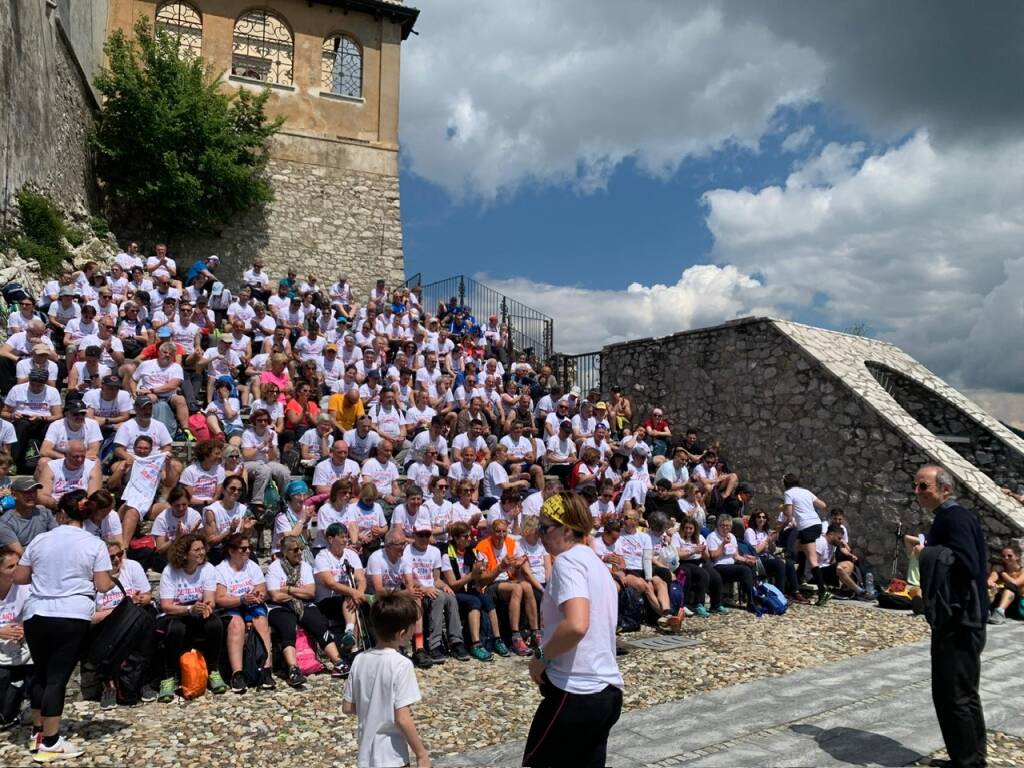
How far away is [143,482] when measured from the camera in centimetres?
688

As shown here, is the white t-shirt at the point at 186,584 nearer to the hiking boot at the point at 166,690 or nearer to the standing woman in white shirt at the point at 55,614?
the hiking boot at the point at 166,690

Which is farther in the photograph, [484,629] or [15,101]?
[15,101]

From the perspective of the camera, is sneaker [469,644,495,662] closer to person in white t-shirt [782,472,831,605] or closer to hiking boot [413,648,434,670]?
hiking boot [413,648,434,670]

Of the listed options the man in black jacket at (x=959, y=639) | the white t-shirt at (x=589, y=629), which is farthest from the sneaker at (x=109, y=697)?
the man in black jacket at (x=959, y=639)

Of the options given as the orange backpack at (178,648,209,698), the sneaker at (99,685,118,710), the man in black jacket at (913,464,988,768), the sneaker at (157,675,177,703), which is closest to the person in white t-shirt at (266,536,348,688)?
the orange backpack at (178,648,209,698)

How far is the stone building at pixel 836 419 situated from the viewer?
10367 mm

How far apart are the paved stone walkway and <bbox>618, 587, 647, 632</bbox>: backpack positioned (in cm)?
201

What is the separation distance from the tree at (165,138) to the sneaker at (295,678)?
15.2 metres

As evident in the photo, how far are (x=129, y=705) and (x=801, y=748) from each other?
14.5 feet

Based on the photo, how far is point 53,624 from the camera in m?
4.40

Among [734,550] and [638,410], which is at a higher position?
[638,410]

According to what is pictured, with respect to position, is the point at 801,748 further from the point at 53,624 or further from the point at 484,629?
the point at 53,624

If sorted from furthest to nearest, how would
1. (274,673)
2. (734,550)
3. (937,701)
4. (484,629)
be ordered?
(734,550) < (484,629) < (274,673) < (937,701)

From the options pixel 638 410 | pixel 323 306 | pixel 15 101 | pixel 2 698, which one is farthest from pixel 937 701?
pixel 15 101
